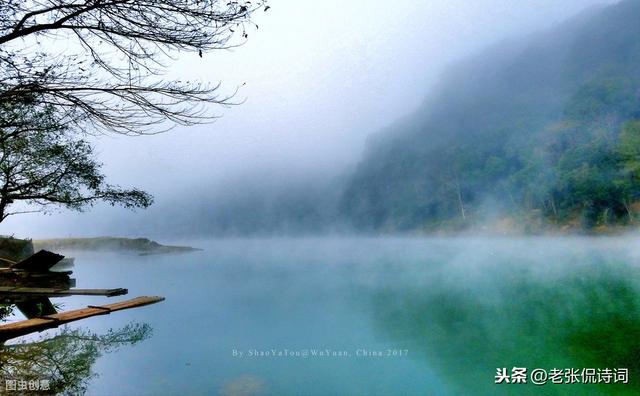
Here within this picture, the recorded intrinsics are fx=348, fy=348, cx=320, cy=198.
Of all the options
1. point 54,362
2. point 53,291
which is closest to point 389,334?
point 54,362

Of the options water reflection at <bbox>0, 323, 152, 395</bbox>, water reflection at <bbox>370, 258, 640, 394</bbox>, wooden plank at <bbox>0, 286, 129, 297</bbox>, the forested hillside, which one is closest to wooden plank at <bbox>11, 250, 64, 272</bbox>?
wooden plank at <bbox>0, 286, 129, 297</bbox>

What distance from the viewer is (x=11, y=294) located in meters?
7.79

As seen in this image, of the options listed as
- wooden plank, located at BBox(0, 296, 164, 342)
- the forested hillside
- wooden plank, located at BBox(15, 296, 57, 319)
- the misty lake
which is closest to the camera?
wooden plank, located at BBox(0, 296, 164, 342)

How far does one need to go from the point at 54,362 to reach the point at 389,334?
8.90 metres

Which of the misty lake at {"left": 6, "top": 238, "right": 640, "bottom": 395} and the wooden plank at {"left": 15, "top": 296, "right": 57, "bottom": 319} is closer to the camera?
the misty lake at {"left": 6, "top": 238, "right": 640, "bottom": 395}

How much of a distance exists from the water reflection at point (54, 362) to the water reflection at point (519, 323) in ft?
23.2

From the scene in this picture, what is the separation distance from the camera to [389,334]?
1144cm

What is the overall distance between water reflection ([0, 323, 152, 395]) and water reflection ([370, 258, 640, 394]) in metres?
7.06

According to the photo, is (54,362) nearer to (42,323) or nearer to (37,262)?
(42,323)

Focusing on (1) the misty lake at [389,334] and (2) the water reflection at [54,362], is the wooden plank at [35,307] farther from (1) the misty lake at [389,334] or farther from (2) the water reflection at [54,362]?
(1) the misty lake at [389,334]

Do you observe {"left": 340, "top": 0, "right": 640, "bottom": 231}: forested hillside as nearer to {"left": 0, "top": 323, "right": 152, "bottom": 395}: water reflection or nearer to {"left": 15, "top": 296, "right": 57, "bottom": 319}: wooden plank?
{"left": 0, "top": 323, "right": 152, "bottom": 395}: water reflection

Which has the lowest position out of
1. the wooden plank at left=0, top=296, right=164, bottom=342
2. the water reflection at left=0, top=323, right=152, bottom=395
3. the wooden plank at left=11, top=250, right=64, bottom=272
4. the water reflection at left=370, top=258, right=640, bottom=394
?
the water reflection at left=370, top=258, right=640, bottom=394

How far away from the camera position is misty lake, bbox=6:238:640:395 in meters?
7.30

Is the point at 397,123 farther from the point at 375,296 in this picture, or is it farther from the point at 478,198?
the point at 375,296
